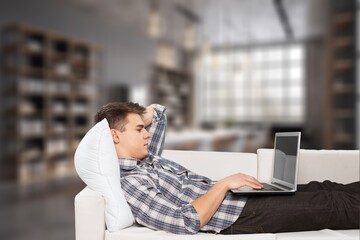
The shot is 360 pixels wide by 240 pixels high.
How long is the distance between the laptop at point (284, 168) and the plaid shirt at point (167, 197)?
10cm

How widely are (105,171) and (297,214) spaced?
723 millimetres

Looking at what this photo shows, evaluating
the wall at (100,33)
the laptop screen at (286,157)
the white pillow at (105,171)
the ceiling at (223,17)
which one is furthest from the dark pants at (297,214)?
the ceiling at (223,17)

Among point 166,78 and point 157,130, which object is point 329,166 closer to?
point 157,130

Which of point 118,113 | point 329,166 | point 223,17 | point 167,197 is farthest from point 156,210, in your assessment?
point 223,17

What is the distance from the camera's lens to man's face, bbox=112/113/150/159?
166cm

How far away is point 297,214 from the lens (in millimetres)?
1499

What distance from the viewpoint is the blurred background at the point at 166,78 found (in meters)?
5.83

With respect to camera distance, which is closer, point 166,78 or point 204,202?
point 204,202

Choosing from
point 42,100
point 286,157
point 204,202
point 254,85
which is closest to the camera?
point 204,202

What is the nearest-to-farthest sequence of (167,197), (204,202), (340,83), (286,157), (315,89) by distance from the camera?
(204,202) < (167,197) < (286,157) < (340,83) < (315,89)

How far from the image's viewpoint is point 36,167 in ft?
20.1

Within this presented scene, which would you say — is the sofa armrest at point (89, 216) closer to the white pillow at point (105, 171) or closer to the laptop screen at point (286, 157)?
the white pillow at point (105, 171)

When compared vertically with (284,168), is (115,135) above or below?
above

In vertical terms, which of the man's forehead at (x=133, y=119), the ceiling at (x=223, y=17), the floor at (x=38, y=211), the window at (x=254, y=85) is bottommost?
the floor at (x=38, y=211)
